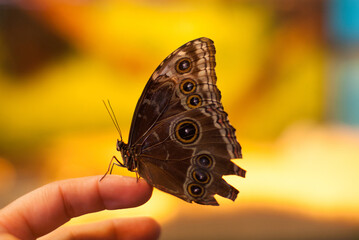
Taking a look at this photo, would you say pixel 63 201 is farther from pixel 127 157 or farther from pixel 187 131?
pixel 187 131

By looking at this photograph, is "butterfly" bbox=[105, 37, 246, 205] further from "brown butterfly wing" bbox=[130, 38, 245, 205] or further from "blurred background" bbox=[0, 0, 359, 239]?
"blurred background" bbox=[0, 0, 359, 239]

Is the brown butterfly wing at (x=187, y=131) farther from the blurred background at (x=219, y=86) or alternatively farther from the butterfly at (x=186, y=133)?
the blurred background at (x=219, y=86)

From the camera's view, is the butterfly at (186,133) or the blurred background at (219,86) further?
the blurred background at (219,86)

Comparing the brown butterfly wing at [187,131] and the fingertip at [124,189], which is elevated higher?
the brown butterfly wing at [187,131]

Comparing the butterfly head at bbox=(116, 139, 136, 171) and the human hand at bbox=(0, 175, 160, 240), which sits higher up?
the butterfly head at bbox=(116, 139, 136, 171)

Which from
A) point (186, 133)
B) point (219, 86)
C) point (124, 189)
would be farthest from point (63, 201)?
point (219, 86)

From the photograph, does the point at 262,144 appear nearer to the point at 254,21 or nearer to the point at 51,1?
the point at 254,21

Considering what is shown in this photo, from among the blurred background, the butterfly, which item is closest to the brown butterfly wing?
the butterfly

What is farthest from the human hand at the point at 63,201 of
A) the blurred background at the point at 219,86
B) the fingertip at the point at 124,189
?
the blurred background at the point at 219,86
